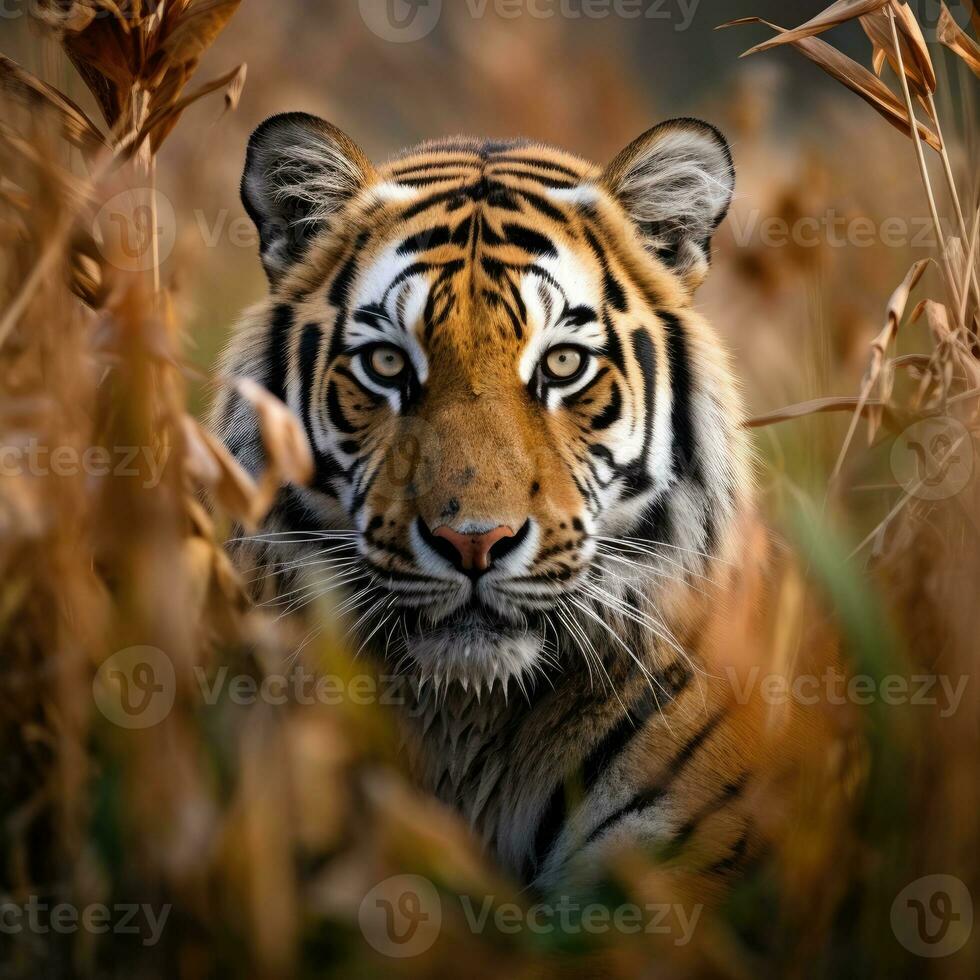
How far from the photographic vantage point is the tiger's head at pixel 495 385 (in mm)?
1843

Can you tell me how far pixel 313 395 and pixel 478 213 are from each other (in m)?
0.47

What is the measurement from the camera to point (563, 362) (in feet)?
6.59

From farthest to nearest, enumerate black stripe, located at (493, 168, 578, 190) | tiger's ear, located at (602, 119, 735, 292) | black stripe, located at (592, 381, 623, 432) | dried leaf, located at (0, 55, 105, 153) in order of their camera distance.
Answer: black stripe, located at (493, 168, 578, 190)
tiger's ear, located at (602, 119, 735, 292)
black stripe, located at (592, 381, 623, 432)
dried leaf, located at (0, 55, 105, 153)

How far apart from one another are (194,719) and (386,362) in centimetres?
93

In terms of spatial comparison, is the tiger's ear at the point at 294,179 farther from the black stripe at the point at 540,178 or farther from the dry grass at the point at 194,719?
the dry grass at the point at 194,719

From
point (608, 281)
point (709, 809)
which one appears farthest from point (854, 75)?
point (709, 809)

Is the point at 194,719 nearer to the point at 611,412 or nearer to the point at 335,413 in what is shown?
the point at 335,413

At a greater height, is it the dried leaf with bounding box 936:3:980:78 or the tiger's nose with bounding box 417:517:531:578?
the dried leaf with bounding box 936:3:980:78

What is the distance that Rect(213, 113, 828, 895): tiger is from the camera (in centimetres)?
185

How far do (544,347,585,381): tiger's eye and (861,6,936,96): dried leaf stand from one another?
0.76 metres

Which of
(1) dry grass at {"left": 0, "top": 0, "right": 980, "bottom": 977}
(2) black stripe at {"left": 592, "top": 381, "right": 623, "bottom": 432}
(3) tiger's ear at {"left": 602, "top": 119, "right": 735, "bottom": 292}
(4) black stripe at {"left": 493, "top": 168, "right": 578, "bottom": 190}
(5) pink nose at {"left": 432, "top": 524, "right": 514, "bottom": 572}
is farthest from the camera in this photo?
(4) black stripe at {"left": 493, "top": 168, "right": 578, "bottom": 190}

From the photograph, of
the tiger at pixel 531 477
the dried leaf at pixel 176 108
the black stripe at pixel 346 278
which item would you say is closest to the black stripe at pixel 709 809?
the tiger at pixel 531 477

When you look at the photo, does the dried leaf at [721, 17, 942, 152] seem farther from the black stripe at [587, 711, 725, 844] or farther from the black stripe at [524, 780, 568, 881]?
the black stripe at [524, 780, 568, 881]

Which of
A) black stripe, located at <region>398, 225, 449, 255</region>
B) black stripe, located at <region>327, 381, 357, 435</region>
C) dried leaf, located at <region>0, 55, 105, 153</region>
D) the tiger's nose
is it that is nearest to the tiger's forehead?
black stripe, located at <region>398, 225, 449, 255</region>
